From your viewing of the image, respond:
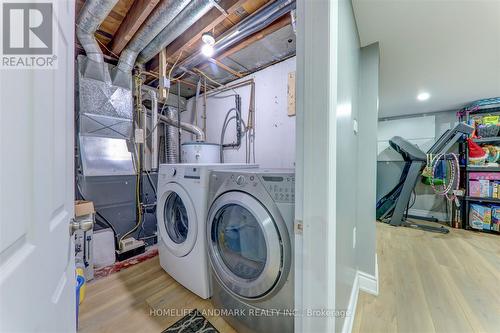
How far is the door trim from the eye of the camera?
1.45m

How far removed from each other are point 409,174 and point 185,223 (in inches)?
141

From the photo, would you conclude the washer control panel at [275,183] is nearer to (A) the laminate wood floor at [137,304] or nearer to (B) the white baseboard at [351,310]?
(B) the white baseboard at [351,310]

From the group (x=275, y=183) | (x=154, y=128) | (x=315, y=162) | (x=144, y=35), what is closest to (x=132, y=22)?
(x=144, y=35)

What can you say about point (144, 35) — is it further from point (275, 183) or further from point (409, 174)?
→ point (409, 174)

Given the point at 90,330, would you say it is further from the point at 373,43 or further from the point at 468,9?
the point at 468,9

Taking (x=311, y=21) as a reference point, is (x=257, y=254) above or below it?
below

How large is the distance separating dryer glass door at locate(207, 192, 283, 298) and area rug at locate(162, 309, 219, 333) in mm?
298

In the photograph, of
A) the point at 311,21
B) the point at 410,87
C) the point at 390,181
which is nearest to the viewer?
the point at 311,21

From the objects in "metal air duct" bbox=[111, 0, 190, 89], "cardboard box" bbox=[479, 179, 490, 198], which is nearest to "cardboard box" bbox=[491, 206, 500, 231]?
"cardboard box" bbox=[479, 179, 490, 198]

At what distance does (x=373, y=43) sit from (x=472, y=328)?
6.88 ft

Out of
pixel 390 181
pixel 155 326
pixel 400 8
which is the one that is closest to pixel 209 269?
pixel 155 326

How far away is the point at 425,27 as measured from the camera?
1.44m

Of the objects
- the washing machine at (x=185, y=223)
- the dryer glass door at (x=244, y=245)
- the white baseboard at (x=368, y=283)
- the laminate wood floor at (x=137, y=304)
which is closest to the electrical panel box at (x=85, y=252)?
the laminate wood floor at (x=137, y=304)

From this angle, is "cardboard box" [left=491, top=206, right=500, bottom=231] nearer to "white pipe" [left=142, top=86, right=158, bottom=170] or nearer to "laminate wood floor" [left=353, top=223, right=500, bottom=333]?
"laminate wood floor" [left=353, top=223, right=500, bottom=333]
